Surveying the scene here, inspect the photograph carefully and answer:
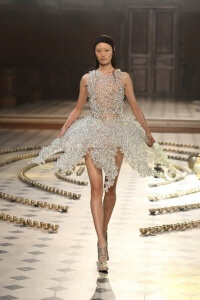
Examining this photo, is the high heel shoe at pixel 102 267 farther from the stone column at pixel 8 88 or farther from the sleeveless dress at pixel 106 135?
the stone column at pixel 8 88

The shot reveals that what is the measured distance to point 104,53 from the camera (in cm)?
644

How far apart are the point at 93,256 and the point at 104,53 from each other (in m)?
1.68

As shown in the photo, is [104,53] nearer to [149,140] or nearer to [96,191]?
[149,140]

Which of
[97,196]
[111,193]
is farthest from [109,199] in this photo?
[97,196]

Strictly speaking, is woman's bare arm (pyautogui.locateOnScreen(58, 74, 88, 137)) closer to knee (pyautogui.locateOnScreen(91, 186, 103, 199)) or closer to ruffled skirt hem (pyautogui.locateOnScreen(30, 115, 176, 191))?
ruffled skirt hem (pyautogui.locateOnScreen(30, 115, 176, 191))

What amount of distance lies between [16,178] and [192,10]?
1730cm

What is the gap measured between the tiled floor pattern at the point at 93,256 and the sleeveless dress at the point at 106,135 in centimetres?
71

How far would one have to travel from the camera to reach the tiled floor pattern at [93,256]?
582 cm

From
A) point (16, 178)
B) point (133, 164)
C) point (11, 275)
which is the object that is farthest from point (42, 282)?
point (16, 178)

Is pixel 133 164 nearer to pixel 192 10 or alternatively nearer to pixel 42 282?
pixel 42 282

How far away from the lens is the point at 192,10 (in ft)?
89.9

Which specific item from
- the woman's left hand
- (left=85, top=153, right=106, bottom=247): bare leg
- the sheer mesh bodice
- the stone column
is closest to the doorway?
the stone column

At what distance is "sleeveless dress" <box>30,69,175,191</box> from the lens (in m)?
6.46

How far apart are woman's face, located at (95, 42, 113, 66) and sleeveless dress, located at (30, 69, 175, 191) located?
121 mm
